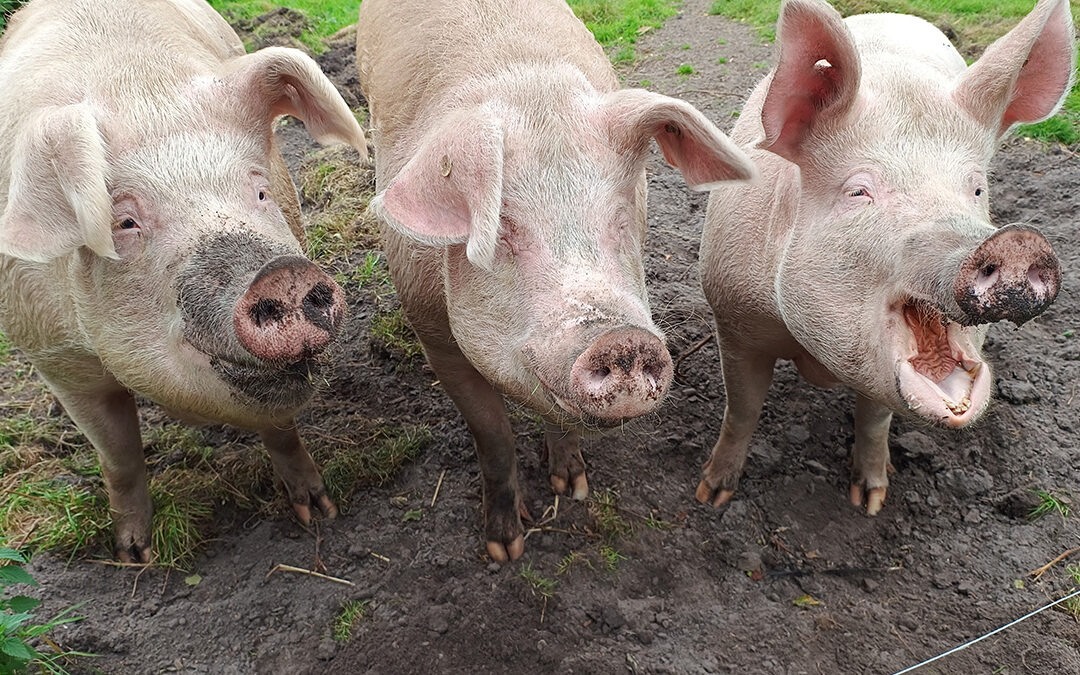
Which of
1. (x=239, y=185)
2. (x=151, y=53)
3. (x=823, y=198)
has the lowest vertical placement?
(x=823, y=198)

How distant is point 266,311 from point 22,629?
6.49ft

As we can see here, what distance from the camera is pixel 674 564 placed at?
352cm

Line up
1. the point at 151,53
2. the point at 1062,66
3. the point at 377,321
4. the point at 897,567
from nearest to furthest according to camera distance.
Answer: the point at 1062,66 → the point at 151,53 → the point at 897,567 → the point at 377,321

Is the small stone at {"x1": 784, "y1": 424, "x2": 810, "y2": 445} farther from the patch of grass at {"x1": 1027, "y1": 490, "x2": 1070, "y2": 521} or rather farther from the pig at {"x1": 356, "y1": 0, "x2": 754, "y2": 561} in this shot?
the pig at {"x1": 356, "y1": 0, "x2": 754, "y2": 561}

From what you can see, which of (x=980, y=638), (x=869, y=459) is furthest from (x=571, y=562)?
(x=980, y=638)

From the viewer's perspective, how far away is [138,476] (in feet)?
12.0

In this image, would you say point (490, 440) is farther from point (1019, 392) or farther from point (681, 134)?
point (1019, 392)

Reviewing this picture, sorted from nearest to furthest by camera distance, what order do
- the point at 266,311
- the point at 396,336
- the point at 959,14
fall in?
the point at 266,311 → the point at 396,336 → the point at 959,14

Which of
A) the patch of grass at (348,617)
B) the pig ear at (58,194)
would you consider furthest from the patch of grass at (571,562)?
the pig ear at (58,194)

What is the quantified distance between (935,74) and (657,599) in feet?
7.53

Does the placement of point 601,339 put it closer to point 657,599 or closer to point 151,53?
point 657,599

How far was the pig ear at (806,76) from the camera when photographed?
8.33 feet

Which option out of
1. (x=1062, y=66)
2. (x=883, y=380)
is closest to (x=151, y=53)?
(x=883, y=380)

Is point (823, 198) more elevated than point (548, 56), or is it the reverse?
point (548, 56)
